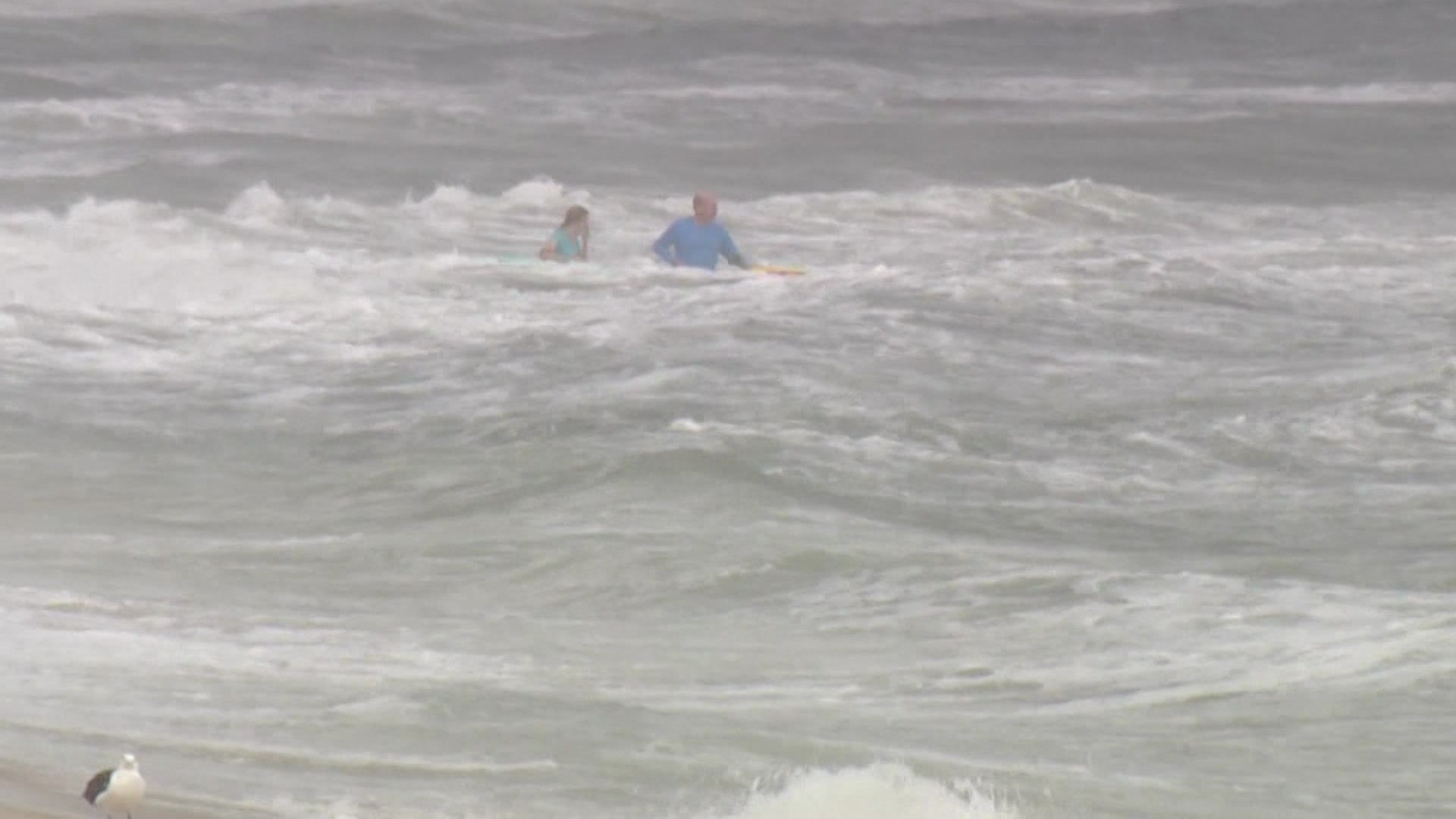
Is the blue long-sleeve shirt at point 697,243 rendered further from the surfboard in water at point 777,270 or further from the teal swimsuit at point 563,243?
the teal swimsuit at point 563,243

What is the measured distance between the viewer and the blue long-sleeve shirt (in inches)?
764

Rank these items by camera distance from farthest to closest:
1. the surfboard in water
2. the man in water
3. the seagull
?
the man in water
the surfboard in water
the seagull

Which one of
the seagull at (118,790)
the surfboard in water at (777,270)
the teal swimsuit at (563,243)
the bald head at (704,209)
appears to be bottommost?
the surfboard in water at (777,270)

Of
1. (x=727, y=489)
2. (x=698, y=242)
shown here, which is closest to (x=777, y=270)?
(x=698, y=242)

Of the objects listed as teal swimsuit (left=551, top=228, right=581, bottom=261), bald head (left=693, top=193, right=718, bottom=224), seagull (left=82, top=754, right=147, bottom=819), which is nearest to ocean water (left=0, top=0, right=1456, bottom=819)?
teal swimsuit (left=551, top=228, right=581, bottom=261)

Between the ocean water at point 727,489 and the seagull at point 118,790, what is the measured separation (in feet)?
0.78

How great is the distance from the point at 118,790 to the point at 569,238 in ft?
45.4

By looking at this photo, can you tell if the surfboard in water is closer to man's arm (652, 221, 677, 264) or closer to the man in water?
the man in water

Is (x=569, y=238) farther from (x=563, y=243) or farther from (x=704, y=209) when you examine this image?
(x=704, y=209)

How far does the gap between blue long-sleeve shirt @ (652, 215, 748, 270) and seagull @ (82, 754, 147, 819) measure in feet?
43.6

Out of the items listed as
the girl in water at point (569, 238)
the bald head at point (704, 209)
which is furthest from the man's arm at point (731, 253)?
the girl in water at point (569, 238)

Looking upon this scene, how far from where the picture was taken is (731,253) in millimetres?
19297

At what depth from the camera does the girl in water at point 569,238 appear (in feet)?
64.5

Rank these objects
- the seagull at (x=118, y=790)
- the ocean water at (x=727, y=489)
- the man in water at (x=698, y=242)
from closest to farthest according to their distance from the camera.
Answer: the seagull at (x=118, y=790)
the ocean water at (x=727, y=489)
the man in water at (x=698, y=242)
